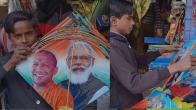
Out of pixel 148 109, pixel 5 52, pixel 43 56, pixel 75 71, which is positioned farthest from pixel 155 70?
pixel 5 52

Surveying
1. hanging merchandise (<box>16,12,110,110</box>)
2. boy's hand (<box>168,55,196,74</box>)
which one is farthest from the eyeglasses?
boy's hand (<box>168,55,196,74</box>)

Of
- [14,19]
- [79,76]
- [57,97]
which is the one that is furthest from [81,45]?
[14,19]

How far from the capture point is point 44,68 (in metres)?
3.67

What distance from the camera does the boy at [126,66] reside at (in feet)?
11.5

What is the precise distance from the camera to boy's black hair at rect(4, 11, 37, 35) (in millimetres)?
3576

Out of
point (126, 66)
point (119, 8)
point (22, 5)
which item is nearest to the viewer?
point (126, 66)

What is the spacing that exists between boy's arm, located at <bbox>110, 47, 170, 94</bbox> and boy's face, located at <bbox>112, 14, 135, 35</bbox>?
196 mm

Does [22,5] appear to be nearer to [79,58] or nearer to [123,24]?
[79,58]

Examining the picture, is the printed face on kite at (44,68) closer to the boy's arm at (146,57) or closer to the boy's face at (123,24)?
the boy's face at (123,24)

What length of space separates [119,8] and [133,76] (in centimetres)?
58

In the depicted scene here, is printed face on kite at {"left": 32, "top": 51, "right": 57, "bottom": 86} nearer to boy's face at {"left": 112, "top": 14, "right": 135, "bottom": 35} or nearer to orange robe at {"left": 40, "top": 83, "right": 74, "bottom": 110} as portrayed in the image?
orange robe at {"left": 40, "top": 83, "right": 74, "bottom": 110}

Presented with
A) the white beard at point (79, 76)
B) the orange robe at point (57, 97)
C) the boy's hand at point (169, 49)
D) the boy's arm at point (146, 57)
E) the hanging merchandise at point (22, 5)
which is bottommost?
the orange robe at point (57, 97)

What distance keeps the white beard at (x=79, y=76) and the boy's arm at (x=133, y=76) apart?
254mm

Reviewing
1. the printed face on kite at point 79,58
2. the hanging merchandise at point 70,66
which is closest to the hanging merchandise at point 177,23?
the hanging merchandise at point 70,66
